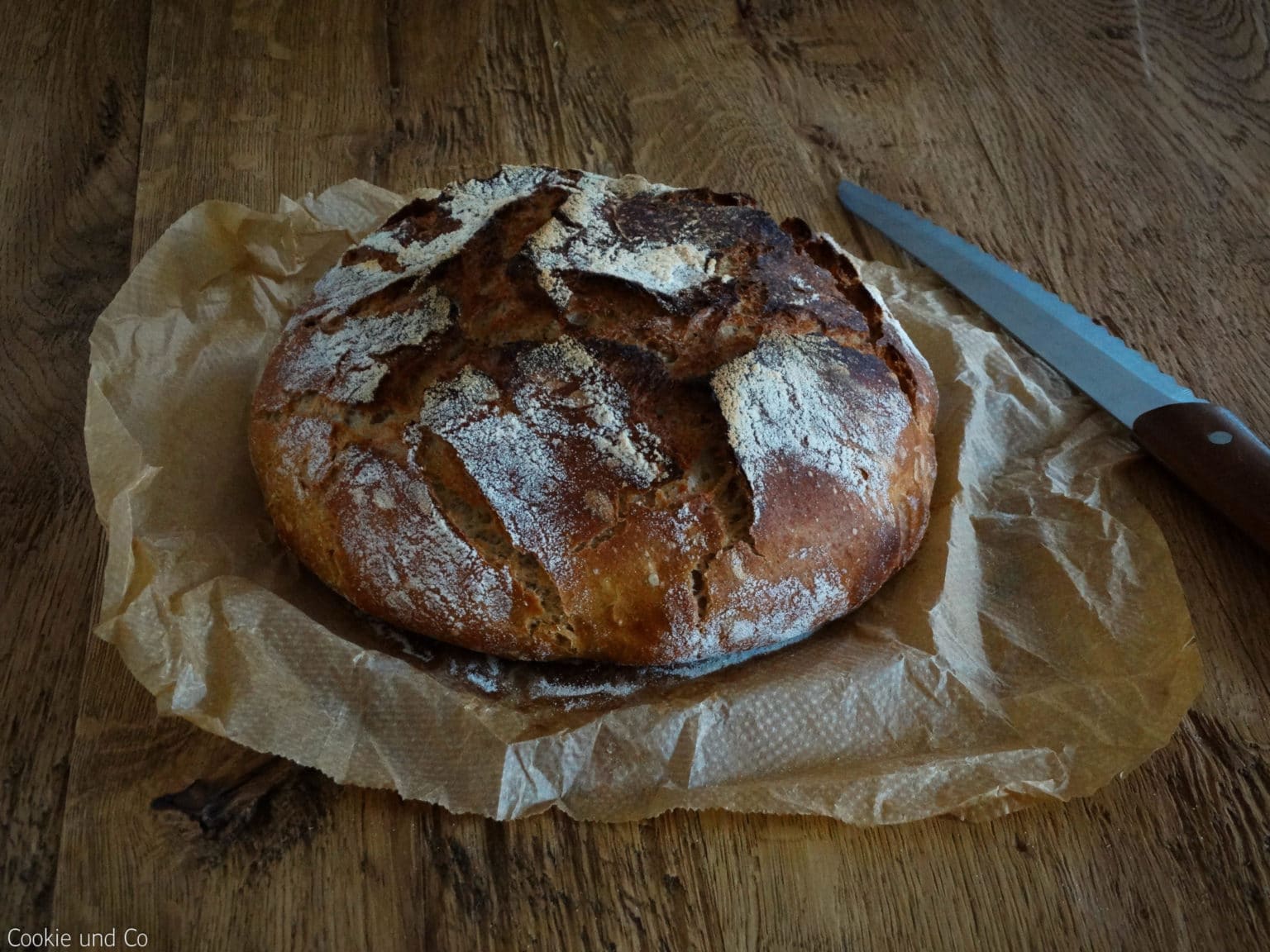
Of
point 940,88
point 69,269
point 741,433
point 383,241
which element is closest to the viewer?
point 741,433

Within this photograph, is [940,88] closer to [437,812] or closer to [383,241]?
[383,241]

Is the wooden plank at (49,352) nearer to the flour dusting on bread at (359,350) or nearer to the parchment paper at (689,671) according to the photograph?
the parchment paper at (689,671)

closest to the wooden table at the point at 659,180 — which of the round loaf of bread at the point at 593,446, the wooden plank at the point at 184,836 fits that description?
the wooden plank at the point at 184,836

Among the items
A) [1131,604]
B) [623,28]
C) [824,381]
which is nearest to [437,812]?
[824,381]

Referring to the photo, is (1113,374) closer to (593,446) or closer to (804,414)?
(804,414)

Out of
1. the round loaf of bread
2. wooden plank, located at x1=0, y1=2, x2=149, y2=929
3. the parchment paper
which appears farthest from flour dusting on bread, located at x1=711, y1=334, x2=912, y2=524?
wooden plank, located at x1=0, y1=2, x2=149, y2=929

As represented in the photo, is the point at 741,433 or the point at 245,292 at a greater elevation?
the point at 741,433
